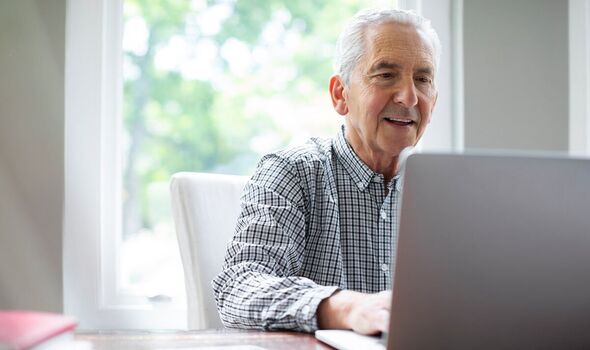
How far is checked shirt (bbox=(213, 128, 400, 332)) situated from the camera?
1.45 metres

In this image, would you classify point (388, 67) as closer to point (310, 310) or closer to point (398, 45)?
point (398, 45)

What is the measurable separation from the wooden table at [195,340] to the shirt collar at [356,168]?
655mm

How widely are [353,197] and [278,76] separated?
102 centimetres

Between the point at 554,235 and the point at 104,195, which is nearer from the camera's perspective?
the point at 554,235

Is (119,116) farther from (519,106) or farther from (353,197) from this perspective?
(519,106)

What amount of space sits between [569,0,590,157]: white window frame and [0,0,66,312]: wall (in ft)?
5.50

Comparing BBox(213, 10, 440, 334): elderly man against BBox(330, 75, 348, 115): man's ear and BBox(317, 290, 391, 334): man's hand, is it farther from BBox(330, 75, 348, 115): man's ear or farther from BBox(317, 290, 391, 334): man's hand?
BBox(317, 290, 391, 334): man's hand

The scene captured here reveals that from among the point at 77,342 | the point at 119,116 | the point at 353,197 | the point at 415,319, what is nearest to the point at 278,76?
the point at 119,116

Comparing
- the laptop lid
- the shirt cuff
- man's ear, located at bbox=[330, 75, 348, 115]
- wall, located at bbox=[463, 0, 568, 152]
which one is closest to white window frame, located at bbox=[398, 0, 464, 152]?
wall, located at bbox=[463, 0, 568, 152]

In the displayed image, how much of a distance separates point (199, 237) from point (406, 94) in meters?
0.60

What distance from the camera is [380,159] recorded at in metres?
1.79

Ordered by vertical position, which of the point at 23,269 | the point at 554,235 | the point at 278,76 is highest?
the point at 278,76

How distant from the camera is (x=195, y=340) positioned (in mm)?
1051

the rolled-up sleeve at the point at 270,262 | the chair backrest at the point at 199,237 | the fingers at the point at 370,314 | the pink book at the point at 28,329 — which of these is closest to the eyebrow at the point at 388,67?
the rolled-up sleeve at the point at 270,262
